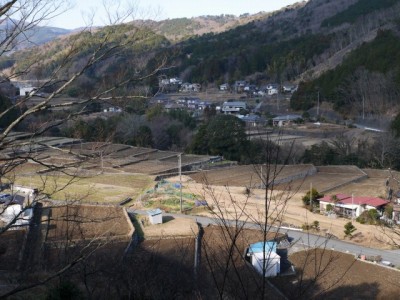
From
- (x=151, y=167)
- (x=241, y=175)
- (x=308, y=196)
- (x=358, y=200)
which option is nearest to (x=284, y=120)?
(x=241, y=175)

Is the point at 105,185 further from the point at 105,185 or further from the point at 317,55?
the point at 317,55

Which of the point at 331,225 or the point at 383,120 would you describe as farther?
the point at 383,120

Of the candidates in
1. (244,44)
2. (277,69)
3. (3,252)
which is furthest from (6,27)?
(244,44)

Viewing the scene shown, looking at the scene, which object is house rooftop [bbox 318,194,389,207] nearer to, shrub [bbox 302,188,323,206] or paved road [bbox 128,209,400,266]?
shrub [bbox 302,188,323,206]

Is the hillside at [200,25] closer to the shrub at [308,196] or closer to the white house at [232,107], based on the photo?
the white house at [232,107]

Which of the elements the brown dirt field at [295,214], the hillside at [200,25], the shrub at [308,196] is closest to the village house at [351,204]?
the shrub at [308,196]

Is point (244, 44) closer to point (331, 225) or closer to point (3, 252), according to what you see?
point (331, 225)
